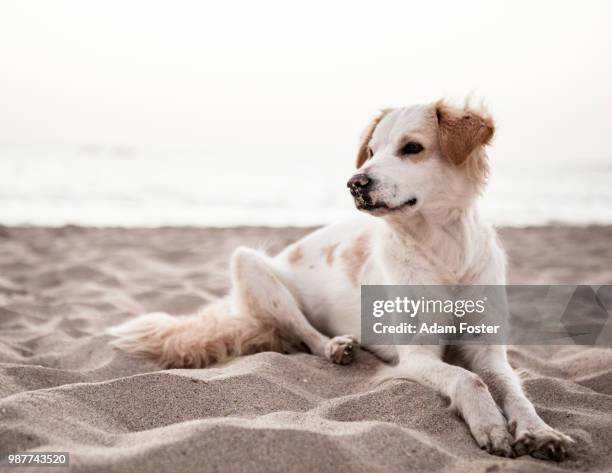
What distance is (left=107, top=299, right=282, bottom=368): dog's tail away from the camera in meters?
3.79

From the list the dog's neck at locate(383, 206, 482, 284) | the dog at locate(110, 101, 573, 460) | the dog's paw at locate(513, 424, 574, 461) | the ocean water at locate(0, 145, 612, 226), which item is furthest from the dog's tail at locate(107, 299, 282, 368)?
the ocean water at locate(0, 145, 612, 226)

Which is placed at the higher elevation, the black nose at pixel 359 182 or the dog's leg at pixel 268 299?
the black nose at pixel 359 182

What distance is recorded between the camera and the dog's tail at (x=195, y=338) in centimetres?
379

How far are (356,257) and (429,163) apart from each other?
1.02 meters

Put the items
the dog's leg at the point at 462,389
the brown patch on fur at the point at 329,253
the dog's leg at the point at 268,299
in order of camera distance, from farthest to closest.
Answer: the brown patch on fur at the point at 329,253
the dog's leg at the point at 268,299
the dog's leg at the point at 462,389

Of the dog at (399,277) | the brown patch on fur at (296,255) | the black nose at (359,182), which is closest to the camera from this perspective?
the dog at (399,277)

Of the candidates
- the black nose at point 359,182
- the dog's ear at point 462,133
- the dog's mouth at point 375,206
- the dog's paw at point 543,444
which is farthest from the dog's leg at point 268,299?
the dog's paw at point 543,444

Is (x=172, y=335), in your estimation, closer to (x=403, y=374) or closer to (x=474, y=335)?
(x=403, y=374)

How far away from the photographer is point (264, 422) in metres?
2.50

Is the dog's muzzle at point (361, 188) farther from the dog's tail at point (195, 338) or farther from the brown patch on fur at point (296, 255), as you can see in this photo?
the brown patch on fur at point (296, 255)

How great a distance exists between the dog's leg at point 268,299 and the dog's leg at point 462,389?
2.32ft

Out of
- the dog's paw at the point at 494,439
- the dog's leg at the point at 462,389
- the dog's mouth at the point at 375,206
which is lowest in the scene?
the dog's paw at the point at 494,439

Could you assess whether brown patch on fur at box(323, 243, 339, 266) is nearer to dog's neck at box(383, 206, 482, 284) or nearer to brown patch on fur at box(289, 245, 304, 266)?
brown patch on fur at box(289, 245, 304, 266)

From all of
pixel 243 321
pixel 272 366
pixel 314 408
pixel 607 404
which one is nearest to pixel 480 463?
pixel 314 408
